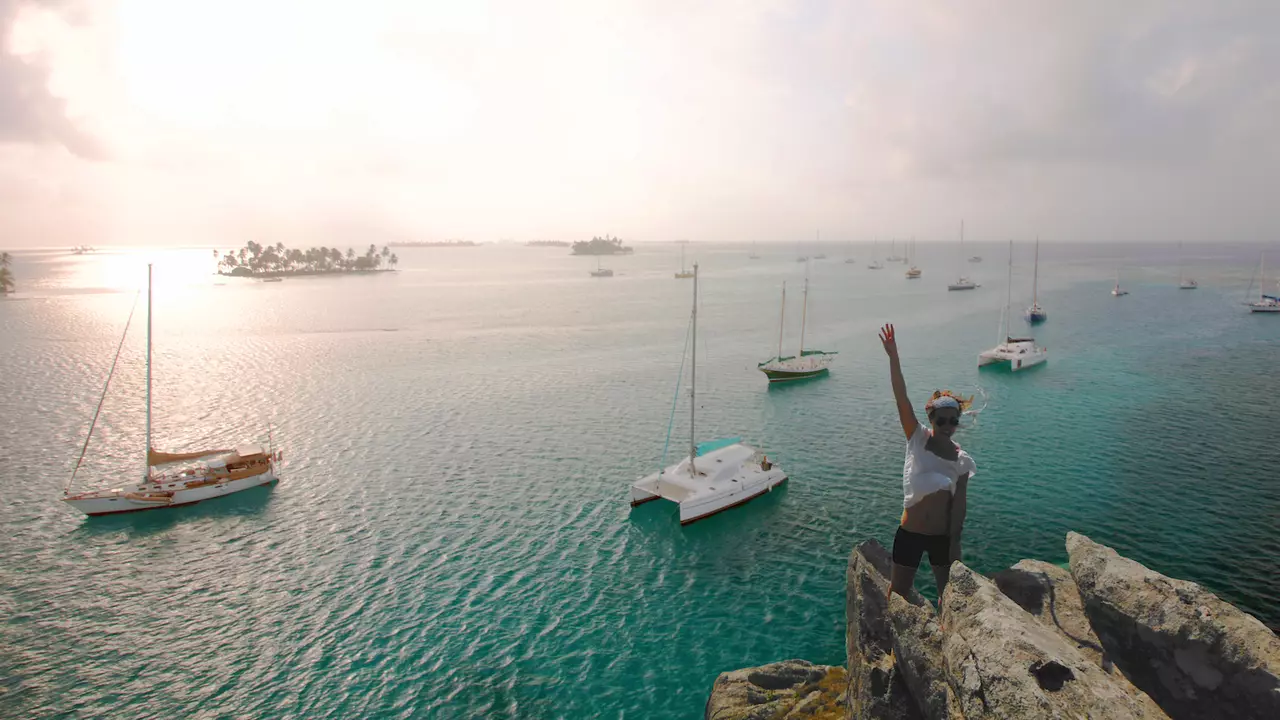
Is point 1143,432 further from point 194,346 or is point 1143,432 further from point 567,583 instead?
point 194,346

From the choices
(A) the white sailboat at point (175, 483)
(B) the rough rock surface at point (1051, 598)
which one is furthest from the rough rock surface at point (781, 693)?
(A) the white sailboat at point (175, 483)

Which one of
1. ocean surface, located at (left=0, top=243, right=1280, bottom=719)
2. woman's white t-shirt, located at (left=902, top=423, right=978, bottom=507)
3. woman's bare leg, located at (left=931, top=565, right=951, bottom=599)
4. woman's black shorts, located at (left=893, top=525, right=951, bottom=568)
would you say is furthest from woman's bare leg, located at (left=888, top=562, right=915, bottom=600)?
ocean surface, located at (left=0, top=243, right=1280, bottom=719)

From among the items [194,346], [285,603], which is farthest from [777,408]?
[194,346]

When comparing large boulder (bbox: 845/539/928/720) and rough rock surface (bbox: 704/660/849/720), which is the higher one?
large boulder (bbox: 845/539/928/720)

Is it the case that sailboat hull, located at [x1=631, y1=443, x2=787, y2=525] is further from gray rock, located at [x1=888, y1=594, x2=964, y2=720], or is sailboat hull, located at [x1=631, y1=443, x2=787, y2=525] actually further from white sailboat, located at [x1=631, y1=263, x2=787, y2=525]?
gray rock, located at [x1=888, y1=594, x2=964, y2=720]

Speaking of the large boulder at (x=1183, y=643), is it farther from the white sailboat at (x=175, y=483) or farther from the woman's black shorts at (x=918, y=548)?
the white sailboat at (x=175, y=483)

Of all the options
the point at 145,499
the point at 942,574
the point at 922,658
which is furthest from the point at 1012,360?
the point at 145,499
